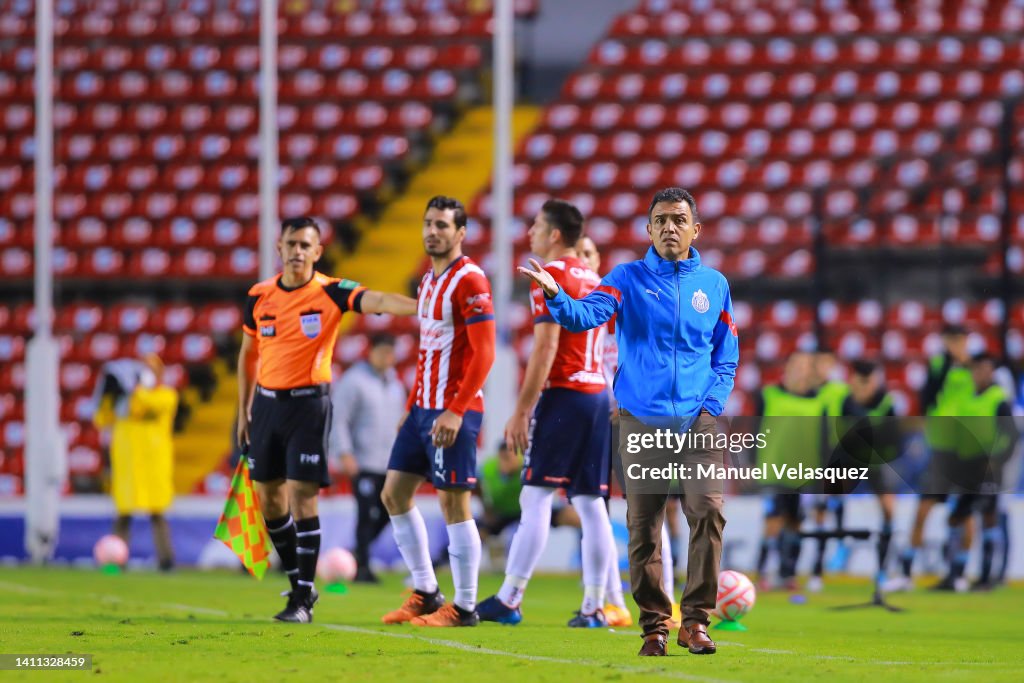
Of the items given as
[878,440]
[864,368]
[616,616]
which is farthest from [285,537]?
[864,368]

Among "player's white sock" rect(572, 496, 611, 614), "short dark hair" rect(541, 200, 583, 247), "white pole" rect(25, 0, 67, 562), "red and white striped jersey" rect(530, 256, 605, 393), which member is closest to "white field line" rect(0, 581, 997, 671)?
"player's white sock" rect(572, 496, 611, 614)

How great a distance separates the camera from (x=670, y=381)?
6.71 metres

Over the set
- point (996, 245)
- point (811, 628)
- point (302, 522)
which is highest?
point (996, 245)

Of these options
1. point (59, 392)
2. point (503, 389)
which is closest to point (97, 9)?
point (59, 392)

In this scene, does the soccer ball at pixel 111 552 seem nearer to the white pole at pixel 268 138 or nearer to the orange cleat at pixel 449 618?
the white pole at pixel 268 138

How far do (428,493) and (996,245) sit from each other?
7190 millimetres

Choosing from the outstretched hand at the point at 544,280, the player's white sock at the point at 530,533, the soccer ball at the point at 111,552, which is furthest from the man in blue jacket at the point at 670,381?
the soccer ball at the point at 111,552

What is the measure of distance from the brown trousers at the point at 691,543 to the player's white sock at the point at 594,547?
1.81m

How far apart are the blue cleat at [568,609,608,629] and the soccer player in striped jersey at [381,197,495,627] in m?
0.58

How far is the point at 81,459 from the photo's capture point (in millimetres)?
19344

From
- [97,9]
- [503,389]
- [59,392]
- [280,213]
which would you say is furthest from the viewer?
[97,9]

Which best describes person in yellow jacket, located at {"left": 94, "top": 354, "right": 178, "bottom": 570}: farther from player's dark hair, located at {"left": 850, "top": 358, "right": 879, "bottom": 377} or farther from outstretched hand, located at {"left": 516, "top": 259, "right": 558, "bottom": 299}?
outstretched hand, located at {"left": 516, "top": 259, "right": 558, "bottom": 299}

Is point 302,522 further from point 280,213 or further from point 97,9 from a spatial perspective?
point 97,9

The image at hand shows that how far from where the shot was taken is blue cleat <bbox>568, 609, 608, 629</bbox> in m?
8.62
